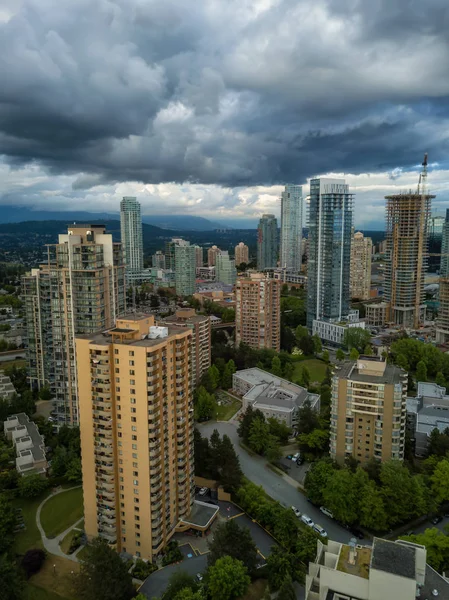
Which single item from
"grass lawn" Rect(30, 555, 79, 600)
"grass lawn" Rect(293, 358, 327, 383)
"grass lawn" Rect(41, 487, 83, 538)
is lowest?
"grass lawn" Rect(30, 555, 79, 600)

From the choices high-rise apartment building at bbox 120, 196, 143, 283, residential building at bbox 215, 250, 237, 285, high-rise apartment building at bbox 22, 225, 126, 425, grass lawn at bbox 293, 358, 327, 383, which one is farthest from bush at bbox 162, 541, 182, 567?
high-rise apartment building at bbox 120, 196, 143, 283

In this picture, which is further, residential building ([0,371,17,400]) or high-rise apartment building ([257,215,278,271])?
high-rise apartment building ([257,215,278,271])

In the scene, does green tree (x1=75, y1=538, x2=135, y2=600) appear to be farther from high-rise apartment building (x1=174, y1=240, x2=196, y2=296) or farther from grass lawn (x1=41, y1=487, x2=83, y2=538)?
high-rise apartment building (x1=174, y1=240, x2=196, y2=296)

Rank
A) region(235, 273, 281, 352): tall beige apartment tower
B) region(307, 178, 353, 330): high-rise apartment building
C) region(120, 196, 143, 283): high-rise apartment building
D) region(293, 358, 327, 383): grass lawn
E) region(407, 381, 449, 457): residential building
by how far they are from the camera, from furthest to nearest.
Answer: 1. region(120, 196, 143, 283): high-rise apartment building
2. region(307, 178, 353, 330): high-rise apartment building
3. region(235, 273, 281, 352): tall beige apartment tower
4. region(293, 358, 327, 383): grass lawn
5. region(407, 381, 449, 457): residential building

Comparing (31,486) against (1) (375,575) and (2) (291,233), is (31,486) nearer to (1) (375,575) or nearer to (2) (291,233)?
(1) (375,575)

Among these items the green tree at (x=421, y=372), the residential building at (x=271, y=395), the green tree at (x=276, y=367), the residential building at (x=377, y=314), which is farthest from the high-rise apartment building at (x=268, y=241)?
the residential building at (x=271, y=395)

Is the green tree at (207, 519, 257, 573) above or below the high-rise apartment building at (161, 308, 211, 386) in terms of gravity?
below

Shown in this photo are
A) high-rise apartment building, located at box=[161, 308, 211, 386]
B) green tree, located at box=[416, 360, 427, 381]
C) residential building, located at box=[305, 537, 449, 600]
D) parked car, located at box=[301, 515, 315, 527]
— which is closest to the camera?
residential building, located at box=[305, 537, 449, 600]

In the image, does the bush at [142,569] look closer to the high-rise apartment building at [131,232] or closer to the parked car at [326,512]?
the parked car at [326,512]
